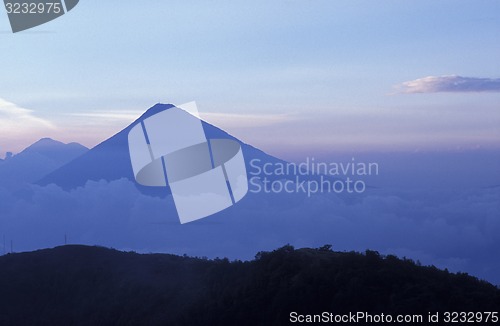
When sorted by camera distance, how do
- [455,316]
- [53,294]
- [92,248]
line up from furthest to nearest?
[92,248]
[53,294]
[455,316]

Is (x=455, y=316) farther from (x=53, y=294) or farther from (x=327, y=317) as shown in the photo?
(x=53, y=294)

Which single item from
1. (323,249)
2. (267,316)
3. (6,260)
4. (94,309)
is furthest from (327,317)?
(6,260)

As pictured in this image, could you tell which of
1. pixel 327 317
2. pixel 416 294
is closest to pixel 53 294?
pixel 327 317

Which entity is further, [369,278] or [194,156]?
[194,156]

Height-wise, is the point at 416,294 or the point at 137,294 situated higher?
the point at 416,294

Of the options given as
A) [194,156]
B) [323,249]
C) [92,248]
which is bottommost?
[92,248]

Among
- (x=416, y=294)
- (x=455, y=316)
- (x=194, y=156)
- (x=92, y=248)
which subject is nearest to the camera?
(x=455, y=316)
